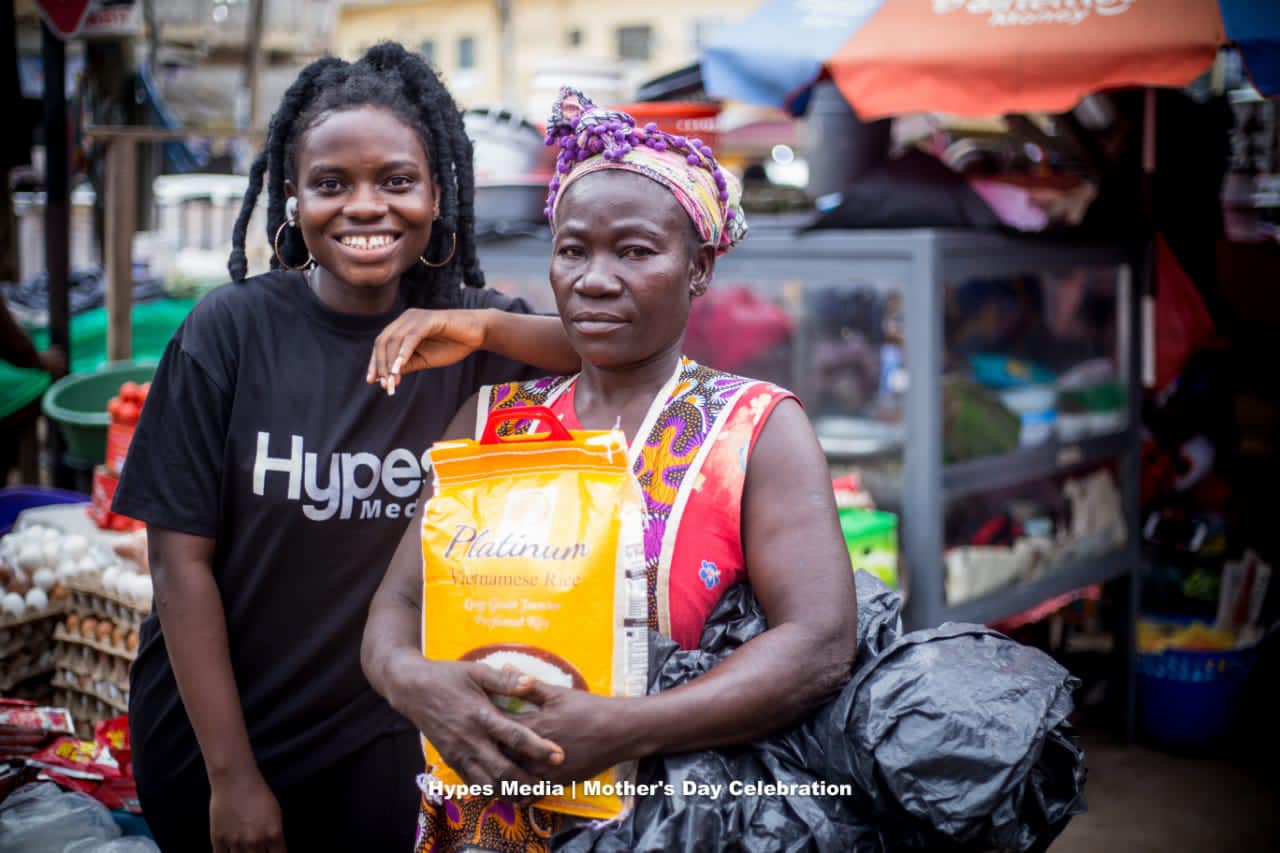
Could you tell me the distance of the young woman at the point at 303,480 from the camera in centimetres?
181

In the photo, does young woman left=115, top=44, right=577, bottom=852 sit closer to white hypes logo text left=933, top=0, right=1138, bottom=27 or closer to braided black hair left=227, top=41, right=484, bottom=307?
braided black hair left=227, top=41, right=484, bottom=307

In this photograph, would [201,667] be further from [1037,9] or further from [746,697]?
[1037,9]

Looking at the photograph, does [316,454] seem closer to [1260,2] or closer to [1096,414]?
[1260,2]

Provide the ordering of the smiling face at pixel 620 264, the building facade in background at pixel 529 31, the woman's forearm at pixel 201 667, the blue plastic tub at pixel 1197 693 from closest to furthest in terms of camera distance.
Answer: the smiling face at pixel 620 264 → the woman's forearm at pixel 201 667 → the blue plastic tub at pixel 1197 693 → the building facade in background at pixel 529 31

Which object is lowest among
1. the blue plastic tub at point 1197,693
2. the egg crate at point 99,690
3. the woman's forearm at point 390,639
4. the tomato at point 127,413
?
the blue plastic tub at point 1197,693

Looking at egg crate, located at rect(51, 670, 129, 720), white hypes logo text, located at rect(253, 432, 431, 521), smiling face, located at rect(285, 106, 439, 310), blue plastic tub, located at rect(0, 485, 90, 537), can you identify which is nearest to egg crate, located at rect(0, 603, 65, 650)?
egg crate, located at rect(51, 670, 129, 720)

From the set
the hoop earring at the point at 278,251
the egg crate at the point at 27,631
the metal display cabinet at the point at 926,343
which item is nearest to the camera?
the hoop earring at the point at 278,251

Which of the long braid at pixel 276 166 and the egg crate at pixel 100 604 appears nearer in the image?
the long braid at pixel 276 166

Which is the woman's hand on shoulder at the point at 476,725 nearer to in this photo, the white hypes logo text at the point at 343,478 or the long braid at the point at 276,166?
the white hypes logo text at the point at 343,478

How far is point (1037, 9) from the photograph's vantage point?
3.84 meters

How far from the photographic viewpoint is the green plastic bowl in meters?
4.16

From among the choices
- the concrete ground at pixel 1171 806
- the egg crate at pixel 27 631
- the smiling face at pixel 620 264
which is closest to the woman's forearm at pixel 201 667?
the smiling face at pixel 620 264

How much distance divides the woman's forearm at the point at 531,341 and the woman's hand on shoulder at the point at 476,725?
2.03 feet

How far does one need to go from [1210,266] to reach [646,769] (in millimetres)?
4481
